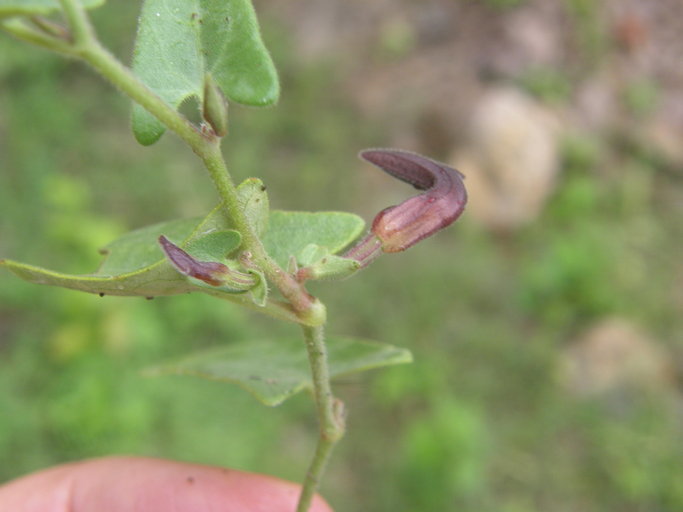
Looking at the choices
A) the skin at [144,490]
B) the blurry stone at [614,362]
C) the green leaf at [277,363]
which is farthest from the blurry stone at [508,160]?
the green leaf at [277,363]

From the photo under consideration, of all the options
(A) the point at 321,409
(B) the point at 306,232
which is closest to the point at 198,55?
(B) the point at 306,232

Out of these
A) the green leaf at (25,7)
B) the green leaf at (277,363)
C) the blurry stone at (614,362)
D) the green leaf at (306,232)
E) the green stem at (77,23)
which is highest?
the green leaf at (25,7)

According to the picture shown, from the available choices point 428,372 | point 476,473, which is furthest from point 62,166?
point 476,473

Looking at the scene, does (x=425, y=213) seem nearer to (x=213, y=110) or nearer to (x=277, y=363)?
(x=213, y=110)

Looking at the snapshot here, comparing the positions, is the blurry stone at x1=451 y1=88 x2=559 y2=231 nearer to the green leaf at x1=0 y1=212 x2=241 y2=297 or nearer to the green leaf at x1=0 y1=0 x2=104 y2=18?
the green leaf at x1=0 y1=212 x2=241 y2=297

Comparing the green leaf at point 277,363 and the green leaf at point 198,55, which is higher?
the green leaf at point 198,55

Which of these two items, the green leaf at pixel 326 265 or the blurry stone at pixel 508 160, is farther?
the blurry stone at pixel 508 160

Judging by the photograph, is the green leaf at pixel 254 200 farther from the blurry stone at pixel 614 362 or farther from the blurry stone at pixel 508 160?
the blurry stone at pixel 508 160

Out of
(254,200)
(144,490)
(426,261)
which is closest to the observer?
(254,200)
